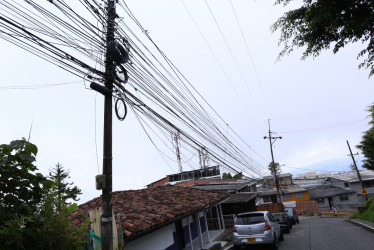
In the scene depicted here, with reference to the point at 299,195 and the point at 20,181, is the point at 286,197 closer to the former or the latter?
the point at 299,195

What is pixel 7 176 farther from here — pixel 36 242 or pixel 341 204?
pixel 341 204

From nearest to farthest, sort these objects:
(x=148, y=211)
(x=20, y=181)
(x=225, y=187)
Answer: (x=20, y=181)
(x=148, y=211)
(x=225, y=187)

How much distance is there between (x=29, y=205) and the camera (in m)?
3.46

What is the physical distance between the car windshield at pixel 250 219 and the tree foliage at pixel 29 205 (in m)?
7.91

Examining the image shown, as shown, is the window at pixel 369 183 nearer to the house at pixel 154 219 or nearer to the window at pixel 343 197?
the window at pixel 343 197

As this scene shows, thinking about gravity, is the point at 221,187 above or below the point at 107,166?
below

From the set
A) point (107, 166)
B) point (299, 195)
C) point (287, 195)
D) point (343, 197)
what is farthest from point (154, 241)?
point (343, 197)

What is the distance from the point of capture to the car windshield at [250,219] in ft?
31.7

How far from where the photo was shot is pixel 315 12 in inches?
241

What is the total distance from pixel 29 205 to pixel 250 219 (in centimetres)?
882

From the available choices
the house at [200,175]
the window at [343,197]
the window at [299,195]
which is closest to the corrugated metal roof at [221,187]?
the house at [200,175]

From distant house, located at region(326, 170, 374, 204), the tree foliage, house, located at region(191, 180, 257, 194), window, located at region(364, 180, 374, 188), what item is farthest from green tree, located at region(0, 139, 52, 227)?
window, located at region(364, 180, 374, 188)

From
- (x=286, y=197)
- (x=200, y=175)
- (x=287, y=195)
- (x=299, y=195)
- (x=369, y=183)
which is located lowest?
(x=286, y=197)

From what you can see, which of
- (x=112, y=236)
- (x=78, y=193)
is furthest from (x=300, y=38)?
(x=78, y=193)
